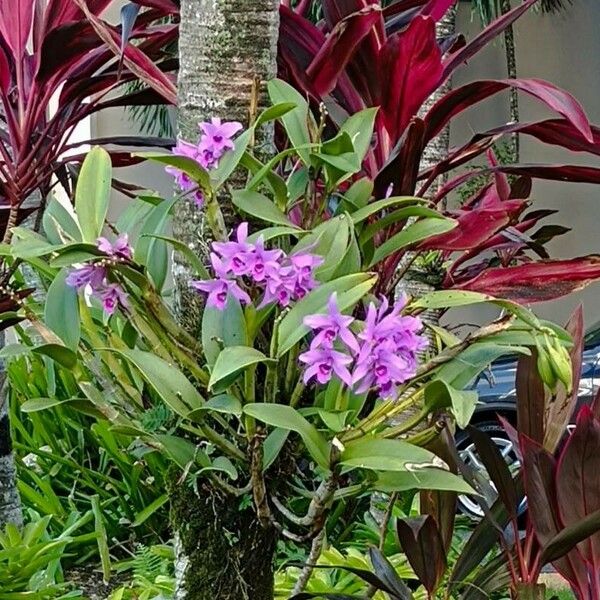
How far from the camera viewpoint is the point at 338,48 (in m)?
1.65

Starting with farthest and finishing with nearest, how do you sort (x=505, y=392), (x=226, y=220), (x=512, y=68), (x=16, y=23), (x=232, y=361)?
1. (x=512, y=68)
2. (x=505, y=392)
3. (x=16, y=23)
4. (x=226, y=220)
5. (x=232, y=361)

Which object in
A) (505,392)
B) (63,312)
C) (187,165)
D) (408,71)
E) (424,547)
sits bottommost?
(505,392)

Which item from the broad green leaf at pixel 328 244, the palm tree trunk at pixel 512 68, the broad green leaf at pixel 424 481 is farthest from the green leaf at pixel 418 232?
the palm tree trunk at pixel 512 68

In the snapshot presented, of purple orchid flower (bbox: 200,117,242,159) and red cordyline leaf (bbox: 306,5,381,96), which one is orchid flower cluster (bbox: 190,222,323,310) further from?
red cordyline leaf (bbox: 306,5,381,96)

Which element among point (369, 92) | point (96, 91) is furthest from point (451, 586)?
point (96, 91)

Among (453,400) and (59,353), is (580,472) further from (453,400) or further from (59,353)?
(59,353)

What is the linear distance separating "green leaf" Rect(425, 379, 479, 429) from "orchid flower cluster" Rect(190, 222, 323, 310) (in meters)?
0.22

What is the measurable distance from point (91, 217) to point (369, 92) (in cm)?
65

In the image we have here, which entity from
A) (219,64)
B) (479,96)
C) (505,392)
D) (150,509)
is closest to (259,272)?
(219,64)

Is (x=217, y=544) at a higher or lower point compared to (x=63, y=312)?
lower

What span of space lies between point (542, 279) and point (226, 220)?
0.61m

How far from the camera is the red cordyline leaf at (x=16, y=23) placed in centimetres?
196

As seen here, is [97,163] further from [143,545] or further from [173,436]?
[143,545]

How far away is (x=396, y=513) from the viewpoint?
2.86 metres
